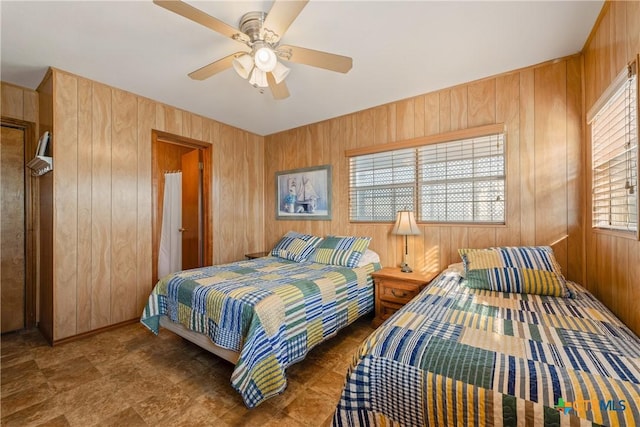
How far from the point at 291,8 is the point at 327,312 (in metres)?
2.08

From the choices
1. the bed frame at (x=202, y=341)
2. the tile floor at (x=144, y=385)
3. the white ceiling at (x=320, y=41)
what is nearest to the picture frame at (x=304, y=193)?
the white ceiling at (x=320, y=41)

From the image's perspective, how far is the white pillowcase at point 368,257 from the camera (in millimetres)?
2906

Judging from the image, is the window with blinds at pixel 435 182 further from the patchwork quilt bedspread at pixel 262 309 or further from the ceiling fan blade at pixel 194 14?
the ceiling fan blade at pixel 194 14

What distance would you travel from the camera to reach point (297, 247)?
335 centimetres

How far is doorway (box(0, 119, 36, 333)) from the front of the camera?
8.85 feet

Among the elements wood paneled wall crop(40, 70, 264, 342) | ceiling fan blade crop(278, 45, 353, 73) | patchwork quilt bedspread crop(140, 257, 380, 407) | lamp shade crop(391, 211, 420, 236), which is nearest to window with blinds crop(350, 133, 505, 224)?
lamp shade crop(391, 211, 420, 236)

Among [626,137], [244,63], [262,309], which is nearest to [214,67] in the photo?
[244,63]

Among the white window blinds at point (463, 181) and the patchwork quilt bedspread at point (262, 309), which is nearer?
the patchwork quilt bedspread at point (262, 309)

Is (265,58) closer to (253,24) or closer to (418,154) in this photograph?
(253,24)

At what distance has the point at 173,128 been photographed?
3307 mm

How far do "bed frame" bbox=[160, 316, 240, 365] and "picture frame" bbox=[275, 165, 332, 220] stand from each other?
6.92ft

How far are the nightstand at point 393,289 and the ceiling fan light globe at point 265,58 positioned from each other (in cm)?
209

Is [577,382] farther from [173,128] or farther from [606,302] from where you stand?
[173,128]

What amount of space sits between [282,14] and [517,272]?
2.26 metres
